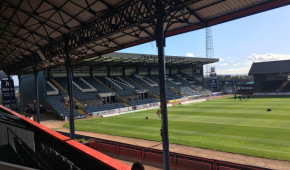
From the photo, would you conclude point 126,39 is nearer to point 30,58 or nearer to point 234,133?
point 234,133

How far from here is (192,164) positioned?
11836 mm

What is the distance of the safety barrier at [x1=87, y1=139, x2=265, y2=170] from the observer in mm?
10766

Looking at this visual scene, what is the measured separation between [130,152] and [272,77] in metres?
70.4

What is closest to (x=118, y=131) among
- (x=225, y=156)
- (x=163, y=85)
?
(x=225, y=156)

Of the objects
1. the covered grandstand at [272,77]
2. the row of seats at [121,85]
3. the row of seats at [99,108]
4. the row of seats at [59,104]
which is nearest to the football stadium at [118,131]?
the row of seats at [59,104]

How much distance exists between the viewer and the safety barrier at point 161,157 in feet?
35.3

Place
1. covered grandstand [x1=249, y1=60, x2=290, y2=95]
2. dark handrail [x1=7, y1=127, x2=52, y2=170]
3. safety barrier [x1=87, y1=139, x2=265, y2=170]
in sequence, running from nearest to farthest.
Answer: dark handrail [x1=7, y1=127, x2=52, y2=170], safety barrier [x1=87, y1=139, x2=265, y2=170], covered grandstand [x1=249, y1=60, x2=290, y2=95]

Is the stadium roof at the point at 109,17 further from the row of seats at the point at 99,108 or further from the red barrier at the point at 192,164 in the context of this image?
the row of seats at the point at 99,108

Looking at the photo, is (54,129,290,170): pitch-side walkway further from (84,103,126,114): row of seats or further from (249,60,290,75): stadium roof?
(249,60,290,75): stadium roof

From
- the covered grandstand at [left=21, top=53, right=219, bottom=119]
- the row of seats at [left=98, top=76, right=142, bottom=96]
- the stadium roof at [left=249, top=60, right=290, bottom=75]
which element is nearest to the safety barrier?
the covered grandstand at [left=21, top=53, right=219, bottom=119]

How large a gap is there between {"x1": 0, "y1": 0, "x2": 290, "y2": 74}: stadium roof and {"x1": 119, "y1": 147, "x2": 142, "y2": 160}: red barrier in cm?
779

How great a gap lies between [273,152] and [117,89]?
140ft

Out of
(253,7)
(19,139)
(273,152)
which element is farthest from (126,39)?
(273,152)

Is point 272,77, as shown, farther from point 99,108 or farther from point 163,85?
point 163,85
